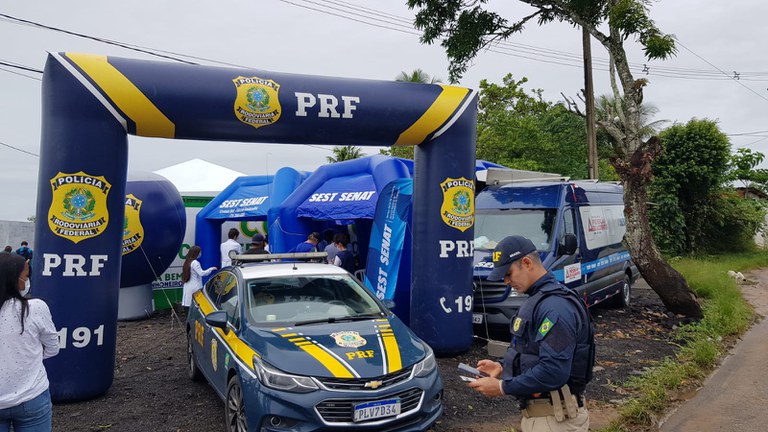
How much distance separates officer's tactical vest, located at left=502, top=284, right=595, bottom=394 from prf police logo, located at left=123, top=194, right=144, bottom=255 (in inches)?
369

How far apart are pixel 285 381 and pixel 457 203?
4141 millimetres

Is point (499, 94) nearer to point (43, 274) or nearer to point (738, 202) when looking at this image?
point (738, 202)

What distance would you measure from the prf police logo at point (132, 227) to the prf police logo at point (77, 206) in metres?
4.77

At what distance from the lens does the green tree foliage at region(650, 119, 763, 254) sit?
1894 centimetres

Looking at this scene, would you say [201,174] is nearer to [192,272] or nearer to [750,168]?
[192,272]

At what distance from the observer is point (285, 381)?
441cm

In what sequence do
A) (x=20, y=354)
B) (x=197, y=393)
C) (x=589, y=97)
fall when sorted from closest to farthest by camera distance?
(x=20, y=354)
(x=197, y=393)
(x=589, y=97)

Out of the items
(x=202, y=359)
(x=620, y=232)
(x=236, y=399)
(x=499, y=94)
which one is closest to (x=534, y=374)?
(x=236, y=399)

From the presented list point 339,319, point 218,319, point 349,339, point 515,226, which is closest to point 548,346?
point 349,339

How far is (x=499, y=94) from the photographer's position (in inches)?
1063

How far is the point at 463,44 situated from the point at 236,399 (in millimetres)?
9490

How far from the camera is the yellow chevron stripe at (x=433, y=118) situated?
766 cm

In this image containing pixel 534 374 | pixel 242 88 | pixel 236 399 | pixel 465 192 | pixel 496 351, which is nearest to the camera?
pixel 534 374

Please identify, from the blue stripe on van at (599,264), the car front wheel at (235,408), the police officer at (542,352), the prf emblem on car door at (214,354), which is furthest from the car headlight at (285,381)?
the blue stripe on van at (599,264)
